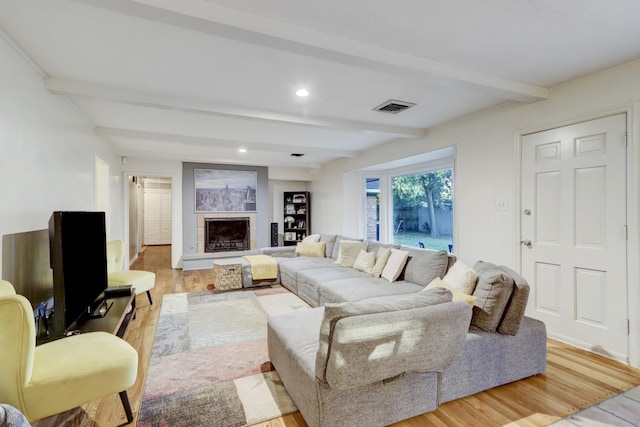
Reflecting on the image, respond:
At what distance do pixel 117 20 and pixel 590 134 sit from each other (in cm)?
363

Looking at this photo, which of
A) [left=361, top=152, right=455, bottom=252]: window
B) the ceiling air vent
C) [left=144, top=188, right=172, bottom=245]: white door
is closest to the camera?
the ceiling air vent

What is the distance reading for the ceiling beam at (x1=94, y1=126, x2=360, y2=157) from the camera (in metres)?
4.05

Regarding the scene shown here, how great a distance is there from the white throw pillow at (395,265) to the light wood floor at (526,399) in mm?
1517

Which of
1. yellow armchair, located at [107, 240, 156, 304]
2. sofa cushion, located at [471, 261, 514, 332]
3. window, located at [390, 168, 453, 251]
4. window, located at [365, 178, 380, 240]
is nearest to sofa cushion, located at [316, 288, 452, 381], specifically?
sofa cushion, located at [471, 261, 514, 332]

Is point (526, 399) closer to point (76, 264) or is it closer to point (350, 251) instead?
point (350, 251)

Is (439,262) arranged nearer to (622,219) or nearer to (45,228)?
(622,219)

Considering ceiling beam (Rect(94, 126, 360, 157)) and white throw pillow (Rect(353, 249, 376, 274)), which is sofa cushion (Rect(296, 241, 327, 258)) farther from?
ceiling beam (Rect(94, 126, 360, 157))

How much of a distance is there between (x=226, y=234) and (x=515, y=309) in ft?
20.2

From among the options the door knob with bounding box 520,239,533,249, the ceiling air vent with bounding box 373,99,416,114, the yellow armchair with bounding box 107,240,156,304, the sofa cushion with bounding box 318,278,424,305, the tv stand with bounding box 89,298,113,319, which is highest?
the ceiling air vent with bounding box 373,99,416,114

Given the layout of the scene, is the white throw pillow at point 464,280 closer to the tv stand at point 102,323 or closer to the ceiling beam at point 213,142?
the tv stand at point 102,323

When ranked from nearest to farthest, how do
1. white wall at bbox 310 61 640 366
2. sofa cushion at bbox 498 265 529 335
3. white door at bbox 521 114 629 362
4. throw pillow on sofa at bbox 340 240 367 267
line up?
1. sofa cushion at bbox 498 265 529 335
2. white wall at bbox 310 61 640 366
3. white door at bbox 521 114 629 362
4. throw pillow on sofa at bbox 340 240 367 267

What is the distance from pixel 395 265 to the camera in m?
3.63

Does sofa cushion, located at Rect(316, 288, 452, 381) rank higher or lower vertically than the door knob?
lower

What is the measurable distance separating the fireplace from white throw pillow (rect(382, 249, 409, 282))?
13.9 ft
